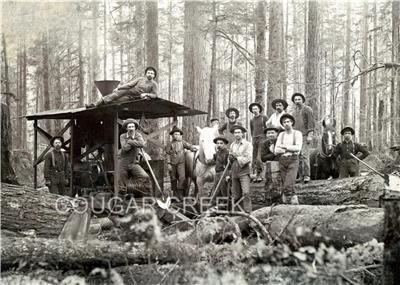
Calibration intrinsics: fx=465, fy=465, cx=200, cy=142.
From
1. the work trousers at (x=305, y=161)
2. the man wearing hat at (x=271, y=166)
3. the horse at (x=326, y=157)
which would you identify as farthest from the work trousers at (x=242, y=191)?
the horse at (x=326, y=157)

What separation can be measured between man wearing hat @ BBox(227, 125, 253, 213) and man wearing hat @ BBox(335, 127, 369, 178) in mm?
2528

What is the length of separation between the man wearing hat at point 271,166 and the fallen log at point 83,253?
475 cm

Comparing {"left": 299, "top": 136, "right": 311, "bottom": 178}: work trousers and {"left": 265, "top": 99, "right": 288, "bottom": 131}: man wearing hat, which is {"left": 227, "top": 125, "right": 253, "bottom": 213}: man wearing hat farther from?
{"left": 299, "top": 136, "right": 311, "bottom": 178}: work trousers

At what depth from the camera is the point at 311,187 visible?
35.7 feet

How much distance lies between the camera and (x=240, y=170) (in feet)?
32.5

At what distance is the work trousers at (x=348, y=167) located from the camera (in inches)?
439

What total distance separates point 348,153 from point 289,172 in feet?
6.22

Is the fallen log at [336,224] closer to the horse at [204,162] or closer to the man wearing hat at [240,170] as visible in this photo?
the man wearing hat at [240,170]

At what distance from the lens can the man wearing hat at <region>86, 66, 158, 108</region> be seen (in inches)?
449

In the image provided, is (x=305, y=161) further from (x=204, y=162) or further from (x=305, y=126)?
(x=204, y=162)

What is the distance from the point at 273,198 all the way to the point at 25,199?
5331 millimetres

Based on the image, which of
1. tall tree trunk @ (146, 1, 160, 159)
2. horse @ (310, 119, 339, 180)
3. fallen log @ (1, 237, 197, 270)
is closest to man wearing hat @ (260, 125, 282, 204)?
horse @ (310, 119, 339, 180)

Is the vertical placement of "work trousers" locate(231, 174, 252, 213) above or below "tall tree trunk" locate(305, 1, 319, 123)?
below

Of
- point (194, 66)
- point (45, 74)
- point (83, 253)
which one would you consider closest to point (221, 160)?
point (83, 253)
